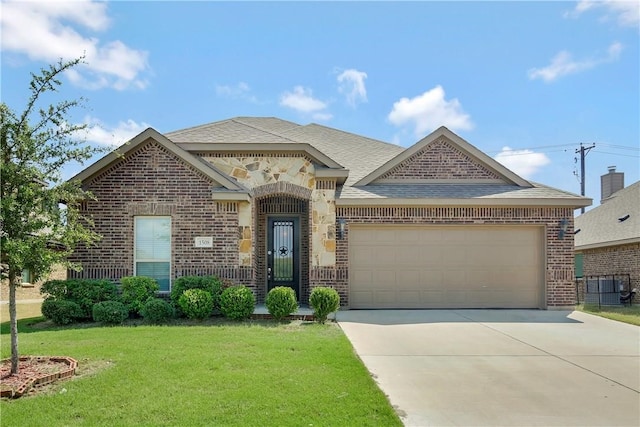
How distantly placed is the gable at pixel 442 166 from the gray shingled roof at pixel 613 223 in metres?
6.77

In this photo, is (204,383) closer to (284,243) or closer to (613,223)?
→ (284,243)

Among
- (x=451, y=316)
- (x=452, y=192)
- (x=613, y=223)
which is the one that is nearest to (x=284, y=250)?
(x=451, y=316)

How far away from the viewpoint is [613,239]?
17266 mm

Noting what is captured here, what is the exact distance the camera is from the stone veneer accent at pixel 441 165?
45.0 feet

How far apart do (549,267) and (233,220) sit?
8.48 m

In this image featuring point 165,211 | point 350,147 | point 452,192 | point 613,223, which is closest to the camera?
point 165,211

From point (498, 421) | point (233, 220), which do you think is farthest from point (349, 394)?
point (233, 220)

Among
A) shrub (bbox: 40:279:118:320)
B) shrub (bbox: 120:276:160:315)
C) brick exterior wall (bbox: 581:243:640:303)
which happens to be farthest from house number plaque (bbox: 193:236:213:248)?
brick exterior wall (bbox: 581:243:640:303)

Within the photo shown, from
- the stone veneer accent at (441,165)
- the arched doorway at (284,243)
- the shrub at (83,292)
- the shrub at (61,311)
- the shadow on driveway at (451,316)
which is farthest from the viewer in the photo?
the stone veneer accent at (441,165)

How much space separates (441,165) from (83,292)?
32.8 ft

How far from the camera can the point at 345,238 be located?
40.3 ft

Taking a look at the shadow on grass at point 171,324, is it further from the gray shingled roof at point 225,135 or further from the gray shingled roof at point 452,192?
the gray shingled roof at point 225,135

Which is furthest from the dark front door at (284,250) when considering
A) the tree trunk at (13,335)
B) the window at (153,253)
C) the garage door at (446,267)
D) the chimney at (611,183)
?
the chimney at (611,183)

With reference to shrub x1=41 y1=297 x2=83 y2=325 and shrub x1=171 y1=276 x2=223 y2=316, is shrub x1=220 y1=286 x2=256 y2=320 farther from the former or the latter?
shrub x1=41 y1=297 x2=83 y2=325
